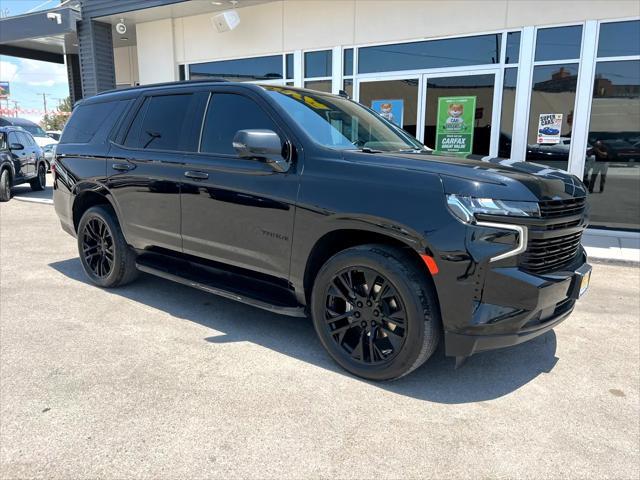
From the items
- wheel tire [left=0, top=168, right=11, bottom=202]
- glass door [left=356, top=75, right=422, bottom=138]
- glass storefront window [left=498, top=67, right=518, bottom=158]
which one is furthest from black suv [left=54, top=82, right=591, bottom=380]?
wheel tire [left=0, top=168, right=11, bottom=202]

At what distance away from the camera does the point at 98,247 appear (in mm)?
5051

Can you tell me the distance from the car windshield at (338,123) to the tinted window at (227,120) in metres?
0.19

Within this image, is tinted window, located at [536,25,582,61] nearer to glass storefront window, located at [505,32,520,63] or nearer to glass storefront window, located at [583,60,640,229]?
glass storefront window, located at [505,32,520,63]

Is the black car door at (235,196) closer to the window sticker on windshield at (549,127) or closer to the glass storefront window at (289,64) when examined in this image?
the window sticker on windshield at (549,127)

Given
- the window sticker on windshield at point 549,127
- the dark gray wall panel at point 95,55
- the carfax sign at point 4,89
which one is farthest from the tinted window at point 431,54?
the carfax sign at point 4,89

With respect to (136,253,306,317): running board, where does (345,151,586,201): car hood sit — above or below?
above

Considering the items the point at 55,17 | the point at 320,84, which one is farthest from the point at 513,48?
the point at 55,17

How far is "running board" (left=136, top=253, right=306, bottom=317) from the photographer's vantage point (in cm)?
355

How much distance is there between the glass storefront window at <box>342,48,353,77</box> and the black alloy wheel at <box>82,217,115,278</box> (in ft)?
21.3

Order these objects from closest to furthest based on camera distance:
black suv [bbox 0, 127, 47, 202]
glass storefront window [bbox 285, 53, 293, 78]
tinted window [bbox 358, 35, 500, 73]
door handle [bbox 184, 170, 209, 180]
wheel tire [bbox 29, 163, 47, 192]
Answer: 1. door handle [bbox 184, 170, 209, 180]
2. tinted window [bbox 358, 35, 500, 73]
3. glass storefront window [bbox 285, 53, 293, 78]
4. black suv [bbox 0, 127, 47, 202]
5. wheel tire [bbox 29, 163, 47, 192]

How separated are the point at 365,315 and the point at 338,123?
5.03 feet

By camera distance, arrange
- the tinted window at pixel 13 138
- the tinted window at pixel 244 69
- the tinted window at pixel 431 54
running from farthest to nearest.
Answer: the tinted window at pixel 13 138 < the tinted window at pixel 244 69 < the tinted window at pixel 431 54

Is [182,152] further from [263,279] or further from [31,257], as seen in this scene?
[31,257]

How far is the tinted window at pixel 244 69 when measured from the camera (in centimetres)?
1084
